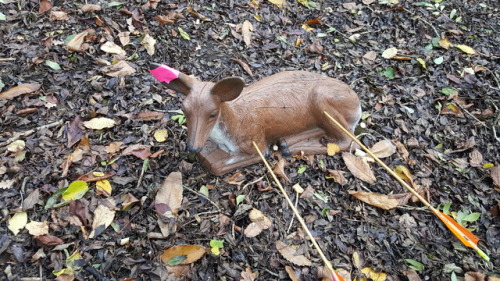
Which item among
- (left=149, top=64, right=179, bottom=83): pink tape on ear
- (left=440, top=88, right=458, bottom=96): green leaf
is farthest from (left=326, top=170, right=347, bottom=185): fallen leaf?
(left=440, top=88, right=458, bottom=96): green leaf

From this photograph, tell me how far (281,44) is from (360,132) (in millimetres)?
1325

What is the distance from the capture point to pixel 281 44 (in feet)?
13.2

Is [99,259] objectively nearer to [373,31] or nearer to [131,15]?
[131,15]

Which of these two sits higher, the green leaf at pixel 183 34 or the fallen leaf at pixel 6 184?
the green leaf at pixel 183 34

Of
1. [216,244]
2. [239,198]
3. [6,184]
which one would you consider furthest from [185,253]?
[6,184]

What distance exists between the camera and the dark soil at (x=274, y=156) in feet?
8.20

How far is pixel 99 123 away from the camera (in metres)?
3.03

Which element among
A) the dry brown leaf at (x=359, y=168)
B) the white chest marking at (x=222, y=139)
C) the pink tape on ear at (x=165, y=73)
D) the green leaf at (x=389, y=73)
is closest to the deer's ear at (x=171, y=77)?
the pink tape on ear at (x=165, y=73)

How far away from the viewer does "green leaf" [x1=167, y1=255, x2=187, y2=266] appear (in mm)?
2383

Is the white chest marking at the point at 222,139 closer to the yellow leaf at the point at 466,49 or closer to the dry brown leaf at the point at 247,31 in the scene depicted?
the dry brown leaf at the point at 247,31

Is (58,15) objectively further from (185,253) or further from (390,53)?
(390,53)

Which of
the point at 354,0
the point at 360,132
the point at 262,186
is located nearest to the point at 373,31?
the point at 354,0

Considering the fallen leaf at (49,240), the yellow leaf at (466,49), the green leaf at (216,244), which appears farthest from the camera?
the yellow leaf at (466,49)

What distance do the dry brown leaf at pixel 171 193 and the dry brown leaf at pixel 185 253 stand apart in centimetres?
27
